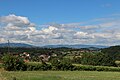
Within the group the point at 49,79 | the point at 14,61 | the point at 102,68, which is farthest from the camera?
the point at 102,68

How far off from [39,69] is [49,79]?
3896cm

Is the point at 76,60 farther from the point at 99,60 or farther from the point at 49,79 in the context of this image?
the point at 49,79

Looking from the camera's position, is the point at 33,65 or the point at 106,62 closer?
the point at 33,65

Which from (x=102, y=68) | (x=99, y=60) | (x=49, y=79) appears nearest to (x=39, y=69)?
(x=102, y=68)

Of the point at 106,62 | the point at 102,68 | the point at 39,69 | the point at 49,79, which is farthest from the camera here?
the point at 106,62

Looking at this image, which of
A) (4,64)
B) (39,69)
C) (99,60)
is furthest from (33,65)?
(99,60)

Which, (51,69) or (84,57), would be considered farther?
(84,57)

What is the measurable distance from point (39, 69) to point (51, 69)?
10.1 feet

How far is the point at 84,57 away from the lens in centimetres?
10288

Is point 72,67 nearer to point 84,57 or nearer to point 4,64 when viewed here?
point 4,64

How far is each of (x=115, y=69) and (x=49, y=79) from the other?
49720mm

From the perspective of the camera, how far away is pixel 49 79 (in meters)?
34.8

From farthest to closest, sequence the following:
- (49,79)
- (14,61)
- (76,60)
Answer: (76,60), (14,61), (49,79)

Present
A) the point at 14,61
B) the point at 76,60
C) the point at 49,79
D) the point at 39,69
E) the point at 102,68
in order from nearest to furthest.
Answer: the point at 49,79
the point at 14,61
the point at 39,69
the point at 102,68
the point at 76,60
